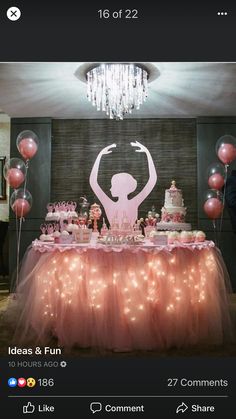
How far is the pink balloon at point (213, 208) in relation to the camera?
3947 millimetres

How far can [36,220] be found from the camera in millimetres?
4391

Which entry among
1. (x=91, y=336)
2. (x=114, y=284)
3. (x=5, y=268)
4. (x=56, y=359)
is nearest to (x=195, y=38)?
(x=56, y=359)

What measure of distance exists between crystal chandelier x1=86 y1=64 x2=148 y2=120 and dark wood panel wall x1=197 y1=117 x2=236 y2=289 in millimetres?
1398

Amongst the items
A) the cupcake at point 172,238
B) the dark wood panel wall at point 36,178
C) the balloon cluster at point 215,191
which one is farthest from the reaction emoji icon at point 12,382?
the dark wood panel wall at point 36,178

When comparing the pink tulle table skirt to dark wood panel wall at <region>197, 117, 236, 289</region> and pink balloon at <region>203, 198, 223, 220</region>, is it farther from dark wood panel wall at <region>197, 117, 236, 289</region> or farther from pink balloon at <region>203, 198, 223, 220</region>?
dark wood panel wall at <region>197, 117, 236, 289</region>

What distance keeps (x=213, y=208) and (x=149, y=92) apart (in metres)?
1.42

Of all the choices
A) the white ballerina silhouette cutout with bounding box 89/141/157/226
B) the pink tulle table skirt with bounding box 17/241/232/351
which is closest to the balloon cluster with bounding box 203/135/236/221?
the white ballerina silhouette cutout with bounding box 89/141/157/226

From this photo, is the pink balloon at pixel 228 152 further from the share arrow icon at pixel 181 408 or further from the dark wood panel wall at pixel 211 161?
the share arrow icon at pixel 181 408

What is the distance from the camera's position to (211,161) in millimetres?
4324

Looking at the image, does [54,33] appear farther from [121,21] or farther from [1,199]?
[1,199]

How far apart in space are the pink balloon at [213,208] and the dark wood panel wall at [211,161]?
0.26m

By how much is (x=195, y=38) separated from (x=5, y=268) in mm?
4659

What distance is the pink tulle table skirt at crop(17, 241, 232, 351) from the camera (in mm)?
2037

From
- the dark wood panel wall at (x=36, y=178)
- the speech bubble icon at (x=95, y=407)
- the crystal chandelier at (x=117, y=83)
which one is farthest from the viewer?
the dark wood panel wall at (x=36, y=178)
